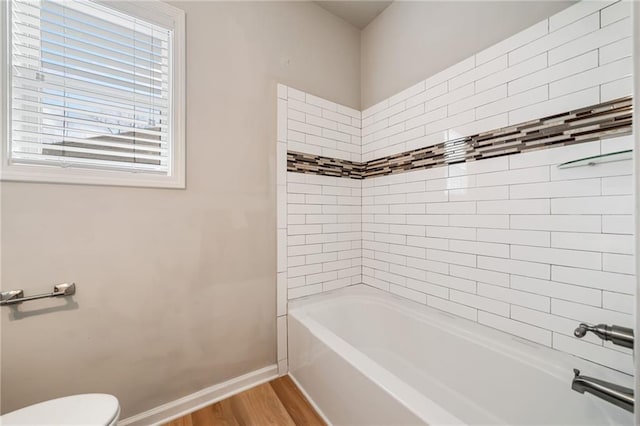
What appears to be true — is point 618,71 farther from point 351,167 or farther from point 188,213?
point 188,213

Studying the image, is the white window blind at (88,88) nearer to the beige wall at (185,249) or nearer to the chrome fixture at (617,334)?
the beige wall at (185,249)

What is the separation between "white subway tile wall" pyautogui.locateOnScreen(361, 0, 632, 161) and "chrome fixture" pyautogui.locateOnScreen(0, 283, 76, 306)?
2.13 m

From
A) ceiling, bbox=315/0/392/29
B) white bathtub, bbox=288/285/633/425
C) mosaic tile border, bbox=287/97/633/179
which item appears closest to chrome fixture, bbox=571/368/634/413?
white bathtub, bbox=288/285/633/425

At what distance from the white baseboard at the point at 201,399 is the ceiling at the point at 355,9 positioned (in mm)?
2781

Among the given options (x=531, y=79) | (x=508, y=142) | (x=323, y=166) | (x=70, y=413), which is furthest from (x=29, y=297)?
(x=531, y=79)

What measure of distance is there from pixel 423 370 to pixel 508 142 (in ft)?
4.78

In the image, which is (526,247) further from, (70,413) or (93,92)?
(93,92)

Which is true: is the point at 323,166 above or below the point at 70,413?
above

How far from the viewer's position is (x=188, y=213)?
1.43 meters

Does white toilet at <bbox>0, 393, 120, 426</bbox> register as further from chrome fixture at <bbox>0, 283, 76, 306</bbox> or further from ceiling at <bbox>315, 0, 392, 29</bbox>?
ceiling at <bbox>315, 0, 392, 29</bbox>

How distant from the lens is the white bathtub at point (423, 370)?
96cm

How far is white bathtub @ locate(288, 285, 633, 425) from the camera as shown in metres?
0.96

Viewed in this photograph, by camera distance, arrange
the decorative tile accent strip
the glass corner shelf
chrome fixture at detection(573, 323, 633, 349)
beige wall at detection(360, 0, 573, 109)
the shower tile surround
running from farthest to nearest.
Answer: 1. the decorative tile accent strip
2. beige wall at detection(360, 0, 573, 109)
3. the shower tile surround
4. the glass corner shelf
5. chrome fixture at detection(573, 323, 633, 349)

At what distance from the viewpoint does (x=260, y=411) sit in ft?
4.68
